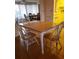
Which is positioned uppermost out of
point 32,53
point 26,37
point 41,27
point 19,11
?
point 19,11

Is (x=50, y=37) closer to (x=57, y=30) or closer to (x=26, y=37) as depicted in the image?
(x=57, y=30)

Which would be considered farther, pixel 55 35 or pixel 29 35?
pixel 29 35

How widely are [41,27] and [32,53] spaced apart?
31cm

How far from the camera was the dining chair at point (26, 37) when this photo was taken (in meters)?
1.60

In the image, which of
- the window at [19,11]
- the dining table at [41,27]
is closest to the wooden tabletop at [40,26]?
the dining table at [41,27]

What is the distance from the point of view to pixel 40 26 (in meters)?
1.54

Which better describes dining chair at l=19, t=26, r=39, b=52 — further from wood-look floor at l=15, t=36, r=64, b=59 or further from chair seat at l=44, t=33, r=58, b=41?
chair seat at l=44, t=33, r=58, b=41

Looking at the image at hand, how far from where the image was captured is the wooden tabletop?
1492 millimetres

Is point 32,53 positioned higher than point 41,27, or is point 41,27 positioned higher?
point 41,27

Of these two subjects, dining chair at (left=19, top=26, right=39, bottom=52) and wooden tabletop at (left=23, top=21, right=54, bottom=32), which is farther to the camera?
dining chair at (left=19, top=26, right=39, bottom=52)

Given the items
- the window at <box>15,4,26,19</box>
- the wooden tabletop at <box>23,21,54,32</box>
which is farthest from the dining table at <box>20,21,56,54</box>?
the window at <box>15,4,26,19</box>

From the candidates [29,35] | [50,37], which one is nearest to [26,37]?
[29,35]

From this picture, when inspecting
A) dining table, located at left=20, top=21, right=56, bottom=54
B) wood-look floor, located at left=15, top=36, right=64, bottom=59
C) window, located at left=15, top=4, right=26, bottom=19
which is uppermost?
window, located at left=15, top=4, right=26, bottom=19
